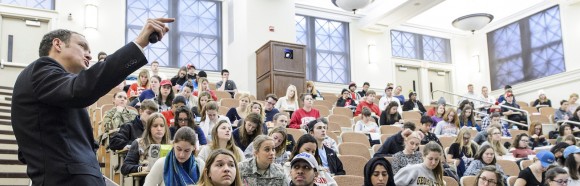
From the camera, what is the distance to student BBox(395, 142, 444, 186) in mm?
4477

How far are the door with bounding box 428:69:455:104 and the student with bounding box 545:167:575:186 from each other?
33.6 feet

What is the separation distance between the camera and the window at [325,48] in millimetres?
13344

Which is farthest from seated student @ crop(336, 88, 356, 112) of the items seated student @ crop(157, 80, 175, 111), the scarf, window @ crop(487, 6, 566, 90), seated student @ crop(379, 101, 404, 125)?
the scarf

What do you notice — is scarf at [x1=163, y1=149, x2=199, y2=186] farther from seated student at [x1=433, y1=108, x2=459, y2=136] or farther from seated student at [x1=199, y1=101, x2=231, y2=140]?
seated student at [x1=433, y1=108, x2=459, y2=136]

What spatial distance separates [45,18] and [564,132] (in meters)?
8.63

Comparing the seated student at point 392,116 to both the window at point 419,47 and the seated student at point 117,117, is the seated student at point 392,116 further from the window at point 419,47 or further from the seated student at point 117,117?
the window at point 419,47

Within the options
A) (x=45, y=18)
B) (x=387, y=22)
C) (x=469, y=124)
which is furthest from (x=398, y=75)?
(x=45, y=18)

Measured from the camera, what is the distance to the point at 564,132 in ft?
28.3

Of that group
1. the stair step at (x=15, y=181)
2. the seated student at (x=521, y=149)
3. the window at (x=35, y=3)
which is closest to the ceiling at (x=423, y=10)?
the window at (x=35, y=3)

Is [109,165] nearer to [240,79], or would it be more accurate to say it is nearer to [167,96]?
[167,96]

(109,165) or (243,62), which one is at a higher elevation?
(243,62)

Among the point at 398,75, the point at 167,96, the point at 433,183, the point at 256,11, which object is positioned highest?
the point at 256,11

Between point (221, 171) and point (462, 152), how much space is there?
159 inches

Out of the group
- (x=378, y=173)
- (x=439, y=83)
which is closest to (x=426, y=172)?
(x=378, y=173)
